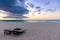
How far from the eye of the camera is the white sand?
2.56 m

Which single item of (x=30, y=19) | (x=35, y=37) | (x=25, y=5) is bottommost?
(x=35, y=37)

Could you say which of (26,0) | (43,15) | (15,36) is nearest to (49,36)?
(43,15)

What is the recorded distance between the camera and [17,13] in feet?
8.61

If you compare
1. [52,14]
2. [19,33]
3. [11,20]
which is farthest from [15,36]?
[52,14]

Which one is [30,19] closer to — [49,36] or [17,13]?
[17,13]

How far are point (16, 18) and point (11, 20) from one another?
0.34 feet

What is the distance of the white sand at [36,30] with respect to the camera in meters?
2.56

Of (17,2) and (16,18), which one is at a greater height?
(17,2)

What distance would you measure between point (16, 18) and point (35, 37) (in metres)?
0.52

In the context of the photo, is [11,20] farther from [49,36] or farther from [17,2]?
[49,36]

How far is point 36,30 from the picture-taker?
2.58 m

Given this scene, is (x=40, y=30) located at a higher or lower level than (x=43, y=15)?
lower

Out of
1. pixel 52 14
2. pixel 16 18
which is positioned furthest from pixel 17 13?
pixel 52 14

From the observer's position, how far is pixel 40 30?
258 centimetres
